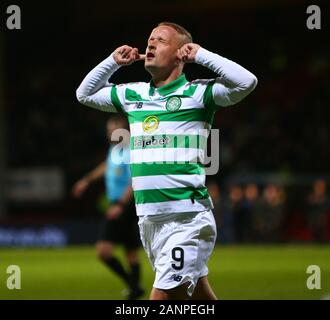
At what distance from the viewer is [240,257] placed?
1669 cm

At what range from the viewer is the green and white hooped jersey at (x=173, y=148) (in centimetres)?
563

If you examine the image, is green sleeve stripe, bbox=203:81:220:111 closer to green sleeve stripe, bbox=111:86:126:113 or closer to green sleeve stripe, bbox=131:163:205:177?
green sleeve stripe, bbox=131:163:205:177

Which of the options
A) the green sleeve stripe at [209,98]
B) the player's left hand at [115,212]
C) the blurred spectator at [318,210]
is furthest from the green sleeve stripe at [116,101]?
the blurred spectator at [318,210]

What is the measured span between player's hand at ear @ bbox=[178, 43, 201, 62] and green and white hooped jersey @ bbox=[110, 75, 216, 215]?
6.9 inches

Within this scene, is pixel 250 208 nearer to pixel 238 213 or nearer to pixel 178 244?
pixel 238 213

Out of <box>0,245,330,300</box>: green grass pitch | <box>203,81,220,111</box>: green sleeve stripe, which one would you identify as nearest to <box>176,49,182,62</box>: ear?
<box>203,81,220,111</box>: green sleeve stripe

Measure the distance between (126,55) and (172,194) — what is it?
3.44ft

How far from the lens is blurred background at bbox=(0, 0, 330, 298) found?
21.9m

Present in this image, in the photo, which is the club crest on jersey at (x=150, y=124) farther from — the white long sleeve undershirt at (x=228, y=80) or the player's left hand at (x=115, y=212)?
the player's left hand at (x=115, y=212)

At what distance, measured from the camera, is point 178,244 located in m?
5.48

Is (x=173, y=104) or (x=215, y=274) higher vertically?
(x=173, y=104)

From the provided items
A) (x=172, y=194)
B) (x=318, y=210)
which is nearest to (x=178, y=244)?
(x=172, y=194)

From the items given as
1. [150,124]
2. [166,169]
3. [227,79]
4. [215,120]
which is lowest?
[166,169]
